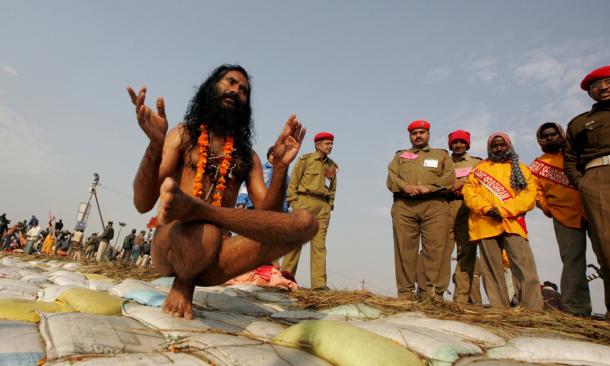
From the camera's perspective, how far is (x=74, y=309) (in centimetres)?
220

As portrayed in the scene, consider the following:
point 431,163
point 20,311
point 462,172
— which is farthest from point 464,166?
Answer: point 20,311

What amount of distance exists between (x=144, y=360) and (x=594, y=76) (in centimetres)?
448

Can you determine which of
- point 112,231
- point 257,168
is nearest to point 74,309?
point 257,168

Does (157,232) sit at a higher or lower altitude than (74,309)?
Result: higher

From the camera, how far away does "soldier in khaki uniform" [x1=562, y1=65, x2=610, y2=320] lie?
353 centimetres

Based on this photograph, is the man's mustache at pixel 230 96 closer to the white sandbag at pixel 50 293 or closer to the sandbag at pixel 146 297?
the sandbag at pixel 146 297

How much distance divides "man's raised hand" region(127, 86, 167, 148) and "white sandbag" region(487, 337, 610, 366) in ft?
7.13

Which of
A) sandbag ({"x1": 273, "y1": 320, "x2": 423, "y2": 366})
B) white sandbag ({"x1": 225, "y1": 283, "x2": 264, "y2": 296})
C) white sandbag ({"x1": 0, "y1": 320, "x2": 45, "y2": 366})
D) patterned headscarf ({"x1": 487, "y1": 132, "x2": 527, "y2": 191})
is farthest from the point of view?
patterned headscarf ({"x1": 487, "y1": 132, "x2": 527, "y2": 191})

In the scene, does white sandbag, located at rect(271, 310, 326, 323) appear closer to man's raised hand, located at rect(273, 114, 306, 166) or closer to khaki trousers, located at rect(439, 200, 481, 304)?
man's raised hand, located at rect(273, 114, 306, 166)

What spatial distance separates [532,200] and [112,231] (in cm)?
1579

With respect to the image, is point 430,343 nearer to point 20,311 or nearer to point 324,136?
point 20,311

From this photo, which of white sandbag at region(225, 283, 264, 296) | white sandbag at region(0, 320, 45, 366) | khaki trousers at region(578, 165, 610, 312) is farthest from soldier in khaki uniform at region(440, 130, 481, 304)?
white sandbag at region(0, 320, 45, 366)

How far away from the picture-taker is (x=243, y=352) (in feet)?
5.16

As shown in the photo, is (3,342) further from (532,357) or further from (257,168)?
(532,357)
